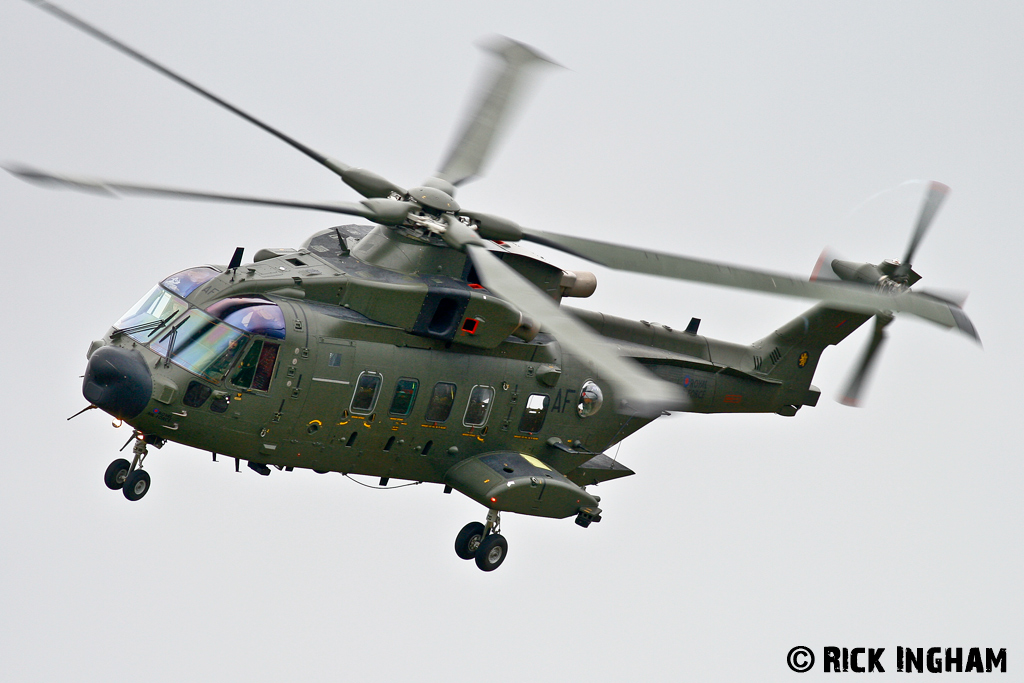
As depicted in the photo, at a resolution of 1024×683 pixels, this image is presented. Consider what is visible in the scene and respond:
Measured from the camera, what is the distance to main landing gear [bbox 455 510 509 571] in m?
15.5

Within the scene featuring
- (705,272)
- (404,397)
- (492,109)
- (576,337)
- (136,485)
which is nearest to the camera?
(576,337)

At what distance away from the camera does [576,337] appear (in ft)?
38.0

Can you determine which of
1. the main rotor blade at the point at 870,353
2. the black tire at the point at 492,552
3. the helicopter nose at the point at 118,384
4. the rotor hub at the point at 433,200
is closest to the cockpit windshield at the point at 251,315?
the helicopter nose at the point at 118,384

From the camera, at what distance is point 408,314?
583 inches

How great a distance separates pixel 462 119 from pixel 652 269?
3.44m

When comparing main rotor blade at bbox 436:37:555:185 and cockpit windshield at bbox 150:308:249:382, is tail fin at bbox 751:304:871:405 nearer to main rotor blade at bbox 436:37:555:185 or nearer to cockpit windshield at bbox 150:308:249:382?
main rotor blade at bbox 436:37:555:185

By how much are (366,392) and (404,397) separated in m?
0.49

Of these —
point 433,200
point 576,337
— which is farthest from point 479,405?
point 576,337

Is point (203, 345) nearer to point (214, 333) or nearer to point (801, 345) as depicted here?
point (214, 333)

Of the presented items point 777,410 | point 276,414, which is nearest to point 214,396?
point 276,414

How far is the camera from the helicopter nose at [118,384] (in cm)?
1341

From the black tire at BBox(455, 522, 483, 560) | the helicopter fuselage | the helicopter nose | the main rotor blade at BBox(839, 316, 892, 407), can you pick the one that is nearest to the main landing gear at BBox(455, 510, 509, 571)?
the black tire at BBox(455, 522, 483, 560)

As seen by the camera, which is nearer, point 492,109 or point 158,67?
point 158,67

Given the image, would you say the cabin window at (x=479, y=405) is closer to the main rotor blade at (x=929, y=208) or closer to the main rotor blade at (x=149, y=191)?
the main rotor blade at (x=149, y=191)
